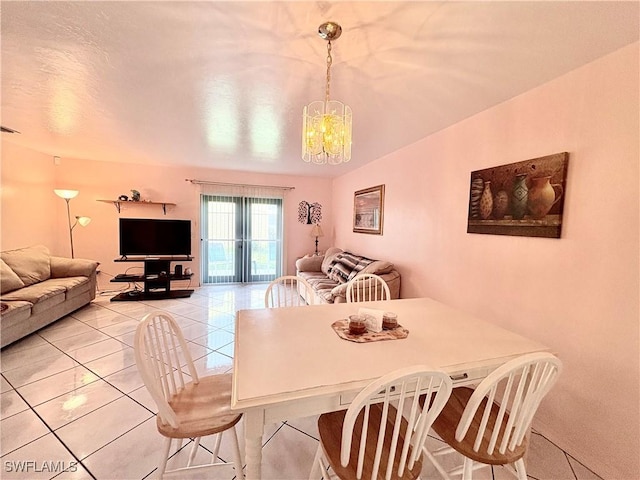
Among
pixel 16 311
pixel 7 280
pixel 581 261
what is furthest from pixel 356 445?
pixel 7 280

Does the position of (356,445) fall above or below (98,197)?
below

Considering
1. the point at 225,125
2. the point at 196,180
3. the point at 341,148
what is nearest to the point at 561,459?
the point at 341,148

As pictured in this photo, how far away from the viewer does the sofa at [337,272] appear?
320 cm

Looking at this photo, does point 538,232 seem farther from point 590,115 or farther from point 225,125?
point 225,125

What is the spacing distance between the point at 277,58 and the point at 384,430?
6.45 feet

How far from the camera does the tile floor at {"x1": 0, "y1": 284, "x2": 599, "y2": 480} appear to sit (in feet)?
4.79

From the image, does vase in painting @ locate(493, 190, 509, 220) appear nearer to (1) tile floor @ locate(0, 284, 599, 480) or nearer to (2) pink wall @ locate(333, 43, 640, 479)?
(2) pink wall @ locate(333, 43, 640, 479)

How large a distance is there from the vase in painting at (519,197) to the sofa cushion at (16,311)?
14.9 ft

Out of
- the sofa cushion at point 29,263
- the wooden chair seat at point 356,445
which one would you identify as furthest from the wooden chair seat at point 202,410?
the sofa cushion at point 29,263

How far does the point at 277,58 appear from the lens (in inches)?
63.6

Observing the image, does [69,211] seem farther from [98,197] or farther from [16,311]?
[16,311]

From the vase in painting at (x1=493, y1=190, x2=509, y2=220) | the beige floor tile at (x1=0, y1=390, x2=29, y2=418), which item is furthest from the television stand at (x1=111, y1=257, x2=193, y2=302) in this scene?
the vase in painting at (x1=493, y1=190, x2=509, y2=220)

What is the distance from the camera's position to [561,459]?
1.59m

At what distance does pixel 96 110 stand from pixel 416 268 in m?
3.65
